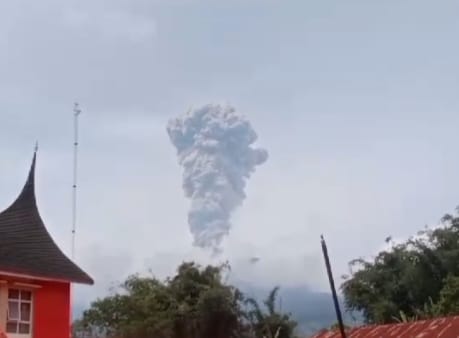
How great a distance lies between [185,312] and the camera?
4362cm

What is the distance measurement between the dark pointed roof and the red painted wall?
0.55 meters

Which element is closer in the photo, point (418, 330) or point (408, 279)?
point (418, 330)

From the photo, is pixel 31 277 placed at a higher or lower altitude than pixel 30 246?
lower

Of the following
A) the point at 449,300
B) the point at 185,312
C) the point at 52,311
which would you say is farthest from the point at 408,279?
Result: the point at 52,311

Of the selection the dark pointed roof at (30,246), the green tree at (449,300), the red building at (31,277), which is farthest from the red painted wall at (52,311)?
the green tree at (449,300)

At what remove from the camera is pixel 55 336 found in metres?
26.6

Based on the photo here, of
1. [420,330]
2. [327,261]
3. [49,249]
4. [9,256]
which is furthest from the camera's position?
[49,249]

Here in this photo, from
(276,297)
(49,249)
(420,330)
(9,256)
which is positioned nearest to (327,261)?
(420,330)

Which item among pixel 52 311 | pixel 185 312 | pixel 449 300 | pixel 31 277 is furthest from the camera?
pixel 185 312

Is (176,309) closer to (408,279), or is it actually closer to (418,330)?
(408,279)

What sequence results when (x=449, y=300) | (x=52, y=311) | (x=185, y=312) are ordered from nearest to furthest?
(x=52, y=311) < (x=449, y=300) < (x=185, y=312)

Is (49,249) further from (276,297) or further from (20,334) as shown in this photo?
(276,297)

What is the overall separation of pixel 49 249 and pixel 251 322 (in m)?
19.2

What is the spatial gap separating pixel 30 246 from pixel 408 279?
70.4 feet
